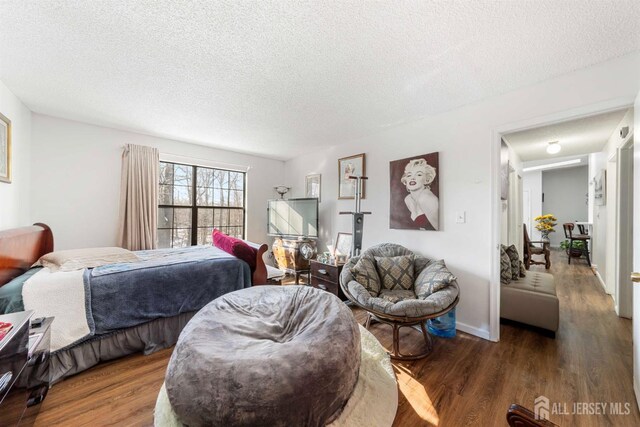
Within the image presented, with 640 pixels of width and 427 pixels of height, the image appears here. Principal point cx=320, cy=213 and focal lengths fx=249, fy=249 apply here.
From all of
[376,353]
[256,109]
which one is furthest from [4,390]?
[256,109]

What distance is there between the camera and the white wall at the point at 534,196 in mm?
7805

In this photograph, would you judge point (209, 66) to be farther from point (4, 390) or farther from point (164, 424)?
point (164, 424)

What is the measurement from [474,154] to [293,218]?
2.89 m

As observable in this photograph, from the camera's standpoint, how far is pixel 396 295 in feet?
8.08

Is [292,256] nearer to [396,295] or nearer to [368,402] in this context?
[396,295]

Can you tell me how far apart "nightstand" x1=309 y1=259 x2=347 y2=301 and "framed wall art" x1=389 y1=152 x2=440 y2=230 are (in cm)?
97

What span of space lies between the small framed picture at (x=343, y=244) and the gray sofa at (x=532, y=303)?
1.90 meters

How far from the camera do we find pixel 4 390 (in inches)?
39.6

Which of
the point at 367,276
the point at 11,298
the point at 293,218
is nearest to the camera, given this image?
the point at 11,298

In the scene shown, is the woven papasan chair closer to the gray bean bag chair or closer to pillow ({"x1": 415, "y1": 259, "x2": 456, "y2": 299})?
pillow ({"x1": 415, "y1": 259, "x2": 456, "y2": 299})

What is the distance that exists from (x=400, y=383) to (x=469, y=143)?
2338 millimetres

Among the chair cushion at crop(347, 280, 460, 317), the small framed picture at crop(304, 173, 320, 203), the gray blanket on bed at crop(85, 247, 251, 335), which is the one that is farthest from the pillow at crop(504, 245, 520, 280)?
the gray blanket on bed at crop(85, 247, 251, 335)

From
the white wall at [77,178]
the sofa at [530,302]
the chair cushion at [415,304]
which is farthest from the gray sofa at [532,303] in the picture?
the white wall at [77,178]

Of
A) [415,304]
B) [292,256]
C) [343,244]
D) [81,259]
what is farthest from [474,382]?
[81,259]
